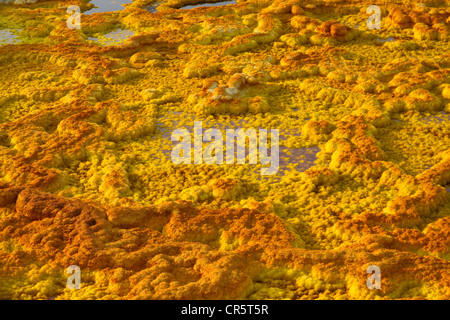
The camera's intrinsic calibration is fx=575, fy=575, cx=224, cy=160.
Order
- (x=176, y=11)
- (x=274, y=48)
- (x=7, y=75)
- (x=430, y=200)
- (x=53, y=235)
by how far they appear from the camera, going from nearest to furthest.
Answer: (x=53, y=235)
(x=430, y=200)
(x=7, y=75)
(x=274, y=48)
(x=176, y=11)

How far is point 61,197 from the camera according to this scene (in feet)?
17.0

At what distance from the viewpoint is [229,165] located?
18.9 ft

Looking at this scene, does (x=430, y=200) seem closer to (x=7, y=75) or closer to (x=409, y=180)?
(x=409, y=180)

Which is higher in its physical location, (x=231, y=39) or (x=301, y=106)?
(x=231, y=39)

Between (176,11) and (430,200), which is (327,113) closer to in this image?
(430,200)

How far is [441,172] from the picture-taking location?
5406 millimetres

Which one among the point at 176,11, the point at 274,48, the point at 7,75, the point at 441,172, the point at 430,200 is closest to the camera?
the point at 430,200

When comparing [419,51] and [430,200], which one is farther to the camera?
[419,51]

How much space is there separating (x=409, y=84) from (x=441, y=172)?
1829 millimetres

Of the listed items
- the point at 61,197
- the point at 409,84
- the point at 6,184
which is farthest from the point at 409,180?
the point at 6,184

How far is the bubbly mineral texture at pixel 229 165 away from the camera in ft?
14.2

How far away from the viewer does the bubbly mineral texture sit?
14.2 feet

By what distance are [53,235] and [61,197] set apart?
567 millimetres
